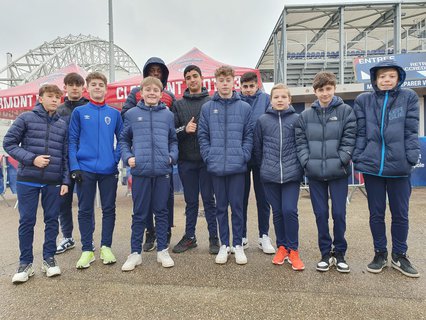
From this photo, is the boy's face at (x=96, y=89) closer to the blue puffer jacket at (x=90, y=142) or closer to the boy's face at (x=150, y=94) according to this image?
the blue puffer jacket at (x=90, y=142)

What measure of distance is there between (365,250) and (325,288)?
1251 mm

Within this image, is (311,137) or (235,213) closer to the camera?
(311,137)

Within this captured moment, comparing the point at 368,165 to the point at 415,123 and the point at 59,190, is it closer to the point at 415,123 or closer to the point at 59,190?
the point at 415,123

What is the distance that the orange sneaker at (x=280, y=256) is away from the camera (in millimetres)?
3151

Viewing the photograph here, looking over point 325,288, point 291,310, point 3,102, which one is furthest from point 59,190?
point 3,102

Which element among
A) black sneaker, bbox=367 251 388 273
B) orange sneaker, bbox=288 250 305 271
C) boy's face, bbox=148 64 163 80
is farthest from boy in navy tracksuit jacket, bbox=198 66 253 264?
black sneaker, bbox=367 251 388 273

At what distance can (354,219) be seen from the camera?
505 centimetres

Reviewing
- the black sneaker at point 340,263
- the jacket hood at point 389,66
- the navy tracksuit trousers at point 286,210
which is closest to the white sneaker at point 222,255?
the navy tracksuit trousers at point 286,210

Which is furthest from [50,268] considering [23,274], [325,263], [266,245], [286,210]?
[325,263]

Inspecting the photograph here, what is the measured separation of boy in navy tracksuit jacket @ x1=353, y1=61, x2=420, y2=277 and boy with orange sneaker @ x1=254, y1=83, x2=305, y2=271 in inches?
24.0

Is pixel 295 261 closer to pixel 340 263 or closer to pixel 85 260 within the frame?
pixel 340 263

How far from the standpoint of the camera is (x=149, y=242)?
378 centimetres

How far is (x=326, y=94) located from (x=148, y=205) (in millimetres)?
2103

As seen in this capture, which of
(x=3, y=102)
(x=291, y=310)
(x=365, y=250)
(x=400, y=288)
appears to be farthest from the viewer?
(x=3, y=102)
